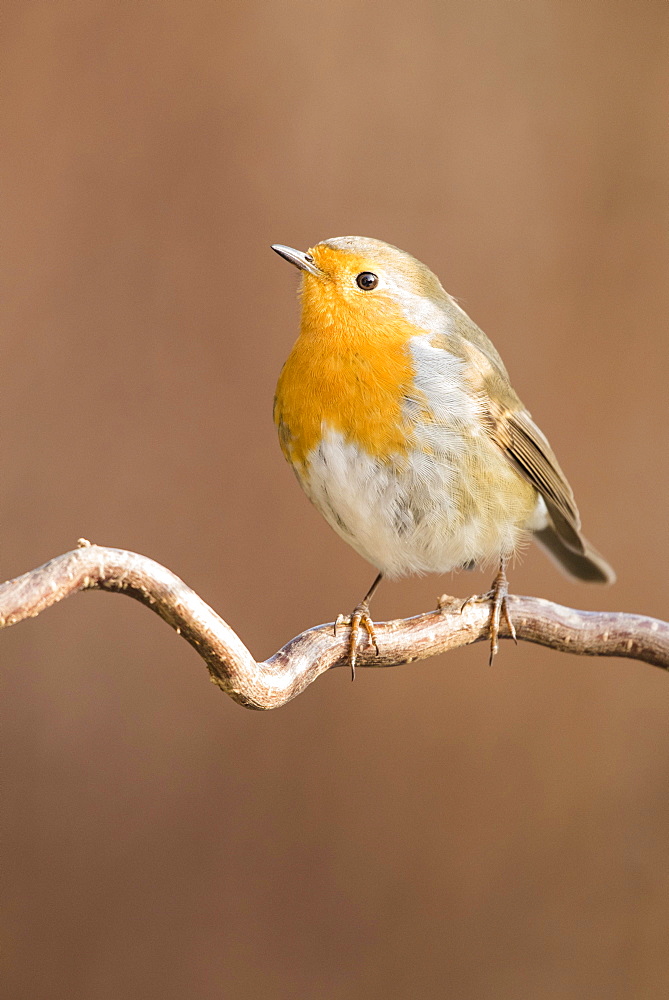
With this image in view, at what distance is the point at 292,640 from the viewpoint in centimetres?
151

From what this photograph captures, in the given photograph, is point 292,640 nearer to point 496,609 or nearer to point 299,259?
point 496,609

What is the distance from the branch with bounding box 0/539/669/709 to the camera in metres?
1.12

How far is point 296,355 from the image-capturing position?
1727mm

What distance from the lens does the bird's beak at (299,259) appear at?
1.65 metres

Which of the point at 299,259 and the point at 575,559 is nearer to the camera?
the point at 299,259

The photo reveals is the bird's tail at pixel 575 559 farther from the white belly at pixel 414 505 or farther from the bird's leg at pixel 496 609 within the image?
the bird's leg at pixel 496 609

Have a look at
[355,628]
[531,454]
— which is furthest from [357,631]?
[531,454]

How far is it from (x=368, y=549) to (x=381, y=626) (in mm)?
236

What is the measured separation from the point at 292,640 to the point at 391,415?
42 cm

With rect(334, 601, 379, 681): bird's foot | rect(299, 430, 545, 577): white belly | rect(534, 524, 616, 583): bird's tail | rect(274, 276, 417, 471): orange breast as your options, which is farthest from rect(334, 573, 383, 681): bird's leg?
rect(534, 524, 616, 583): bird's tail

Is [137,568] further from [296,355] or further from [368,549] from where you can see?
[368,549]

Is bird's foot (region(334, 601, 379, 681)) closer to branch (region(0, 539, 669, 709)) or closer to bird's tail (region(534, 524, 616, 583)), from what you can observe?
branch (region(0, 539, 669, 709))

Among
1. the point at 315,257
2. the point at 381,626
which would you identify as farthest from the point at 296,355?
the point at 381,626

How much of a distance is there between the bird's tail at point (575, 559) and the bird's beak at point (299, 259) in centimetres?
91
